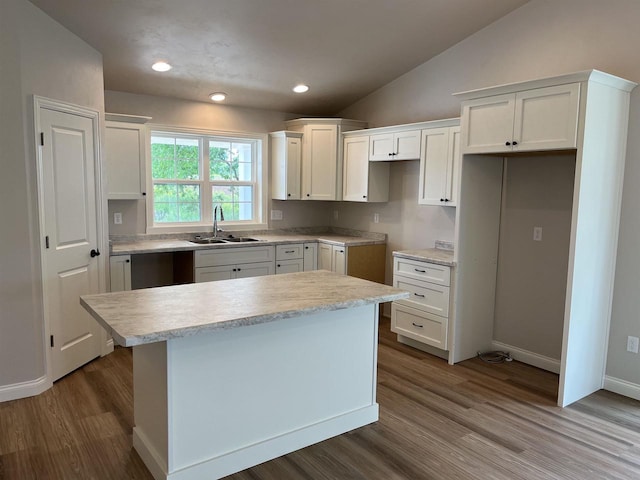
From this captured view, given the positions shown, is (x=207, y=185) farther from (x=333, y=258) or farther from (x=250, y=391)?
(x=250, y=391)

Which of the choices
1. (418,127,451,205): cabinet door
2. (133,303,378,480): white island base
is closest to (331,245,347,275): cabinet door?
(418,127,451,205): cabinet door

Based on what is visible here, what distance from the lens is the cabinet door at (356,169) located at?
5.18 meters

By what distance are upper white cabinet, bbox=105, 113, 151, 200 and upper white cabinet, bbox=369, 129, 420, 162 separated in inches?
→ 90.2

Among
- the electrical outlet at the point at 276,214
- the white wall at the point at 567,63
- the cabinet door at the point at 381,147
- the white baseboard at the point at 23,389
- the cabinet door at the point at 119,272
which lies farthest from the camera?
the electrical outlet at the point at 276,214

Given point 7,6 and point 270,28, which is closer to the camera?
point 7,6

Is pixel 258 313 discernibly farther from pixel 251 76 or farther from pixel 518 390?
pixel 251 76

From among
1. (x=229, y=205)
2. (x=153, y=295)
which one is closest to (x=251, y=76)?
(x=229, y=205)

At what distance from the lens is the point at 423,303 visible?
13.9 ft

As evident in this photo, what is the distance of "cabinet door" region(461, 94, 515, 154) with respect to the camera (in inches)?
136

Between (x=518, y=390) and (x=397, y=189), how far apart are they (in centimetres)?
245

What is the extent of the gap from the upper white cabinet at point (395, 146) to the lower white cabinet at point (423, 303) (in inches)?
41.5

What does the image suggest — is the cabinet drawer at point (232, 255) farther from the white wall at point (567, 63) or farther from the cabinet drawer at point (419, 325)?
the white wall at point (567, 63)

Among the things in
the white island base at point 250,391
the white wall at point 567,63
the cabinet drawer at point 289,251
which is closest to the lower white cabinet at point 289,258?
the cabinet drawer at point 289,251

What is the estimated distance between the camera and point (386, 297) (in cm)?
271
